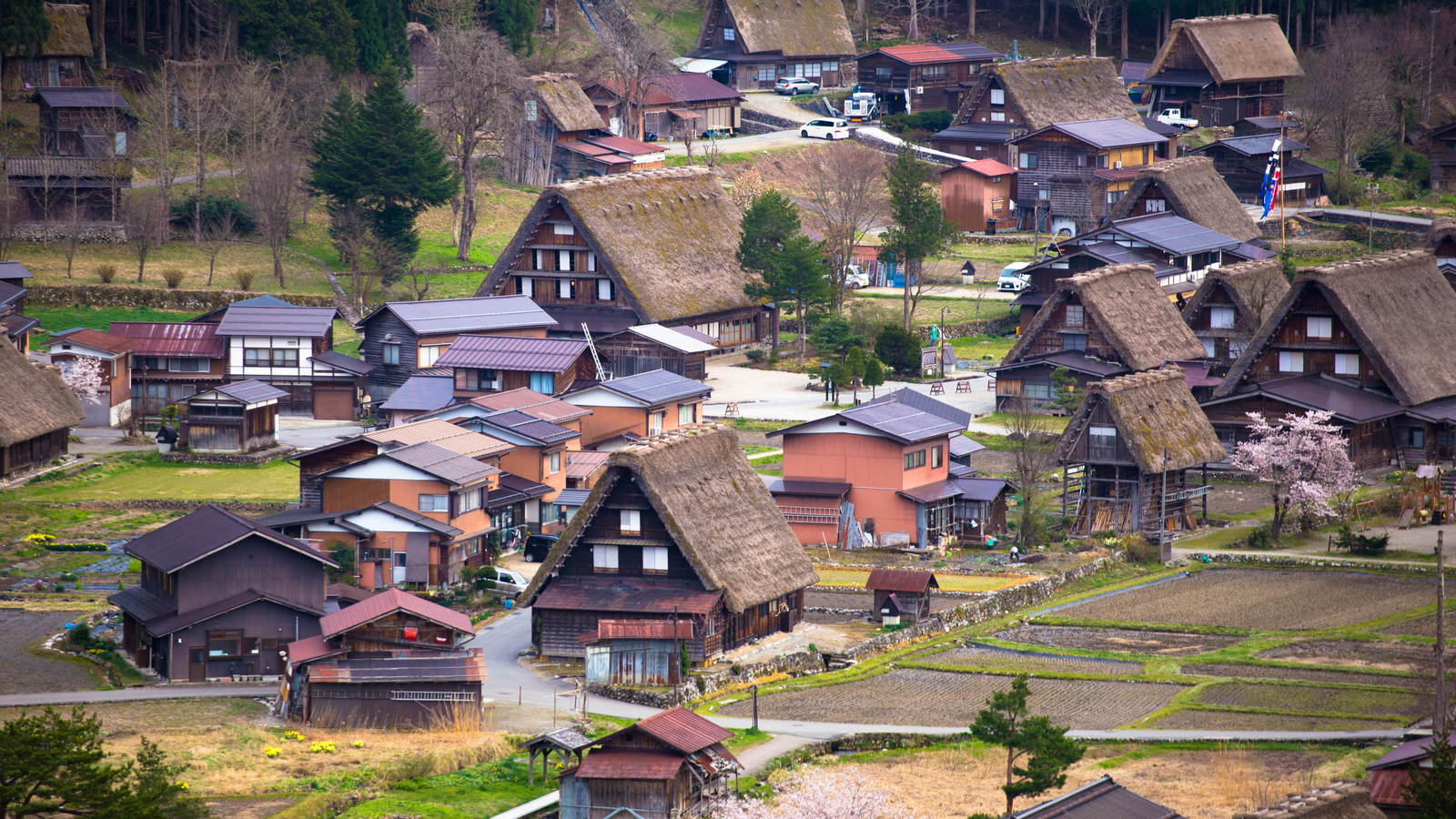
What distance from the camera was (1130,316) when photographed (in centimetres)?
6375

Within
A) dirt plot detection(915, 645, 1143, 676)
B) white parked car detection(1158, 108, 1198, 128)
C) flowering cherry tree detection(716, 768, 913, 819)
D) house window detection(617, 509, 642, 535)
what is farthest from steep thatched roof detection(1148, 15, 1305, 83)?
flowering cherry tree detection(716, 768, 913, 819)

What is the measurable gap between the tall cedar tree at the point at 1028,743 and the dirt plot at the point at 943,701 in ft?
19.1

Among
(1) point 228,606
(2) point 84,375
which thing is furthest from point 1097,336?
(2) point 84,375

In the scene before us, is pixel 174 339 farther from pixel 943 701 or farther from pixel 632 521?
pixel 943 701

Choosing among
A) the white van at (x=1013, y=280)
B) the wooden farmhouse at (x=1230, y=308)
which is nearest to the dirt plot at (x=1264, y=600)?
the wooden farmhouse at (x=1230, y=308)

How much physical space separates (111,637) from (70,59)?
4392cm

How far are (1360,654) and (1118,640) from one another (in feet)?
17.1

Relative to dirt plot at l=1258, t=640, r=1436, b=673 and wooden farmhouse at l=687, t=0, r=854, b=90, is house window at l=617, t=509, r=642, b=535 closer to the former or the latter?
dirt plot at l=1258, t=640, r=1436, b=673

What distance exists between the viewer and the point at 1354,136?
9138 centimetres

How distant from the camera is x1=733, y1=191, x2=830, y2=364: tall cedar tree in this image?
7106 cm

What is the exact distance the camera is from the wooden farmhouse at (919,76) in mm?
100000

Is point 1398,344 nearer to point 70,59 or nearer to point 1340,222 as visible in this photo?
point 1340,222

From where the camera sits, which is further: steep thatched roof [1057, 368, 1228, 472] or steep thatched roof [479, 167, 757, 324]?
steep thatched roof [479, 167, 757, 324]

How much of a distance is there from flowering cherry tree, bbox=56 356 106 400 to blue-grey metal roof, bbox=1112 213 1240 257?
3745 cm
